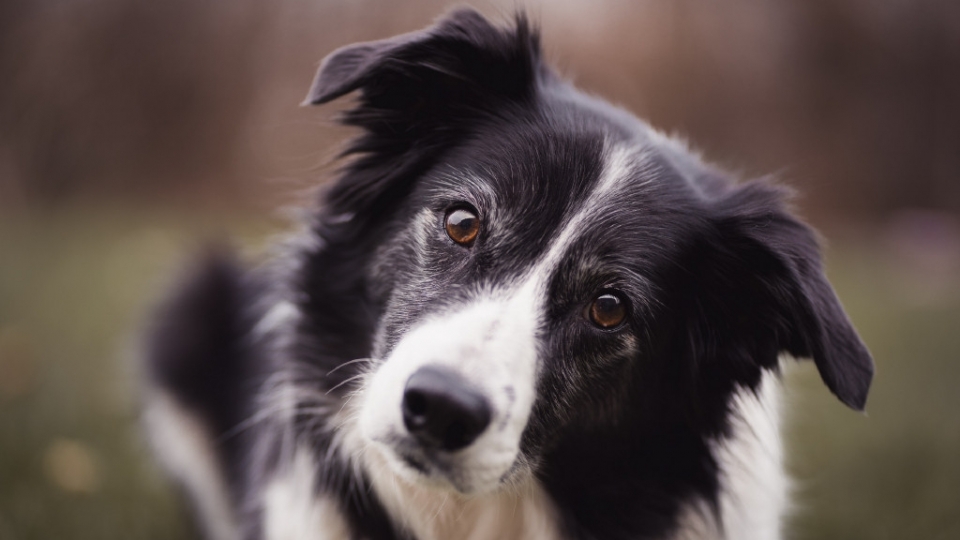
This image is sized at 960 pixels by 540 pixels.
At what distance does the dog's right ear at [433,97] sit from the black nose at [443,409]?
0.98 metres

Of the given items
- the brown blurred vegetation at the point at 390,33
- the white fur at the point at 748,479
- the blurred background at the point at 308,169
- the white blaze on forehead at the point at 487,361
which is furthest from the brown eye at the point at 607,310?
the brown blurred vegetation at the point at 390,33

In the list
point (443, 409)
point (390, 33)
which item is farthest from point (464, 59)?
point (390, 33)

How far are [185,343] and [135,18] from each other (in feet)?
25.7

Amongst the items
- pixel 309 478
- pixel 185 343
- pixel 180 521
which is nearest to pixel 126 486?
pixel 180 521

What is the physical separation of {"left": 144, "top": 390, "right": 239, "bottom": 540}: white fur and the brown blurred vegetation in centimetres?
463

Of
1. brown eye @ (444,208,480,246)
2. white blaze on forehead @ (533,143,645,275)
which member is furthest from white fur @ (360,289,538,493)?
brown eye @ (444,208,480,246)

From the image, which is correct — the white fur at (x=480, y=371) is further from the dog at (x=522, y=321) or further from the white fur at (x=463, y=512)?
the white fur at (x=463, y=512)

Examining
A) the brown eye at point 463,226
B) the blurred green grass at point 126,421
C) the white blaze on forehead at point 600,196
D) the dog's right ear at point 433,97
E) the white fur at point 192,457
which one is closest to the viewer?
the white blaze on forehead at point 600,196

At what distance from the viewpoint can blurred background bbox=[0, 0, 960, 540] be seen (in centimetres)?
411

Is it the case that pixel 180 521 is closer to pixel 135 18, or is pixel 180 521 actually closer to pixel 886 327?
pixel 886 327

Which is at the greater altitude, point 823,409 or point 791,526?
point 823,409

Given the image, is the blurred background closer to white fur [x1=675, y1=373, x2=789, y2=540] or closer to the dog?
the dog

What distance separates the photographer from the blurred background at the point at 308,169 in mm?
4105

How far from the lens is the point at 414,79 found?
263 cm
